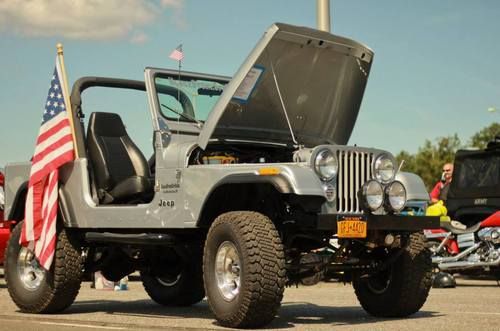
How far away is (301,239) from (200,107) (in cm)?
206

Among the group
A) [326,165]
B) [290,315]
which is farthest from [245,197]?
[290,315]

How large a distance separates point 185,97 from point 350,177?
7.79 ft

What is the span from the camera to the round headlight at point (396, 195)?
31.0 ft

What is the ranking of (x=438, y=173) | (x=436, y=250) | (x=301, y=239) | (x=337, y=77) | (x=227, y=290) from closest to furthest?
(x=227, y=290), (x=301, y=239), (x=337, y=77), (x=436, y=250), (x=438, y=173)

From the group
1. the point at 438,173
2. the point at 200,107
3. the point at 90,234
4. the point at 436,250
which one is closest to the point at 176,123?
the point at 200,107

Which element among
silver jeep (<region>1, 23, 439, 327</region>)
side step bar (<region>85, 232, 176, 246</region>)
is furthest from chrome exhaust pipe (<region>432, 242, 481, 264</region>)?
side step bar (<region>85, 232, 176, 246</region>)

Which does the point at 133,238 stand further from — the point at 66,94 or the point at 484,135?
the point at 484,135

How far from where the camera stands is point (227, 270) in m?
9.30

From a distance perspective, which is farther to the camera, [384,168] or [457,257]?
[457,257]

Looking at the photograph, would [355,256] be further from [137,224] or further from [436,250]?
[436,250]

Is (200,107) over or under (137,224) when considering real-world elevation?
over

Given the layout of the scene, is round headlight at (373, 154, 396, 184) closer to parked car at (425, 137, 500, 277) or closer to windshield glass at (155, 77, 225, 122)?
windshield glass at (155, 77, 225, 122)

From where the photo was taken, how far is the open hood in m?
9.76

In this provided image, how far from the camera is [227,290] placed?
9242 millimetres
